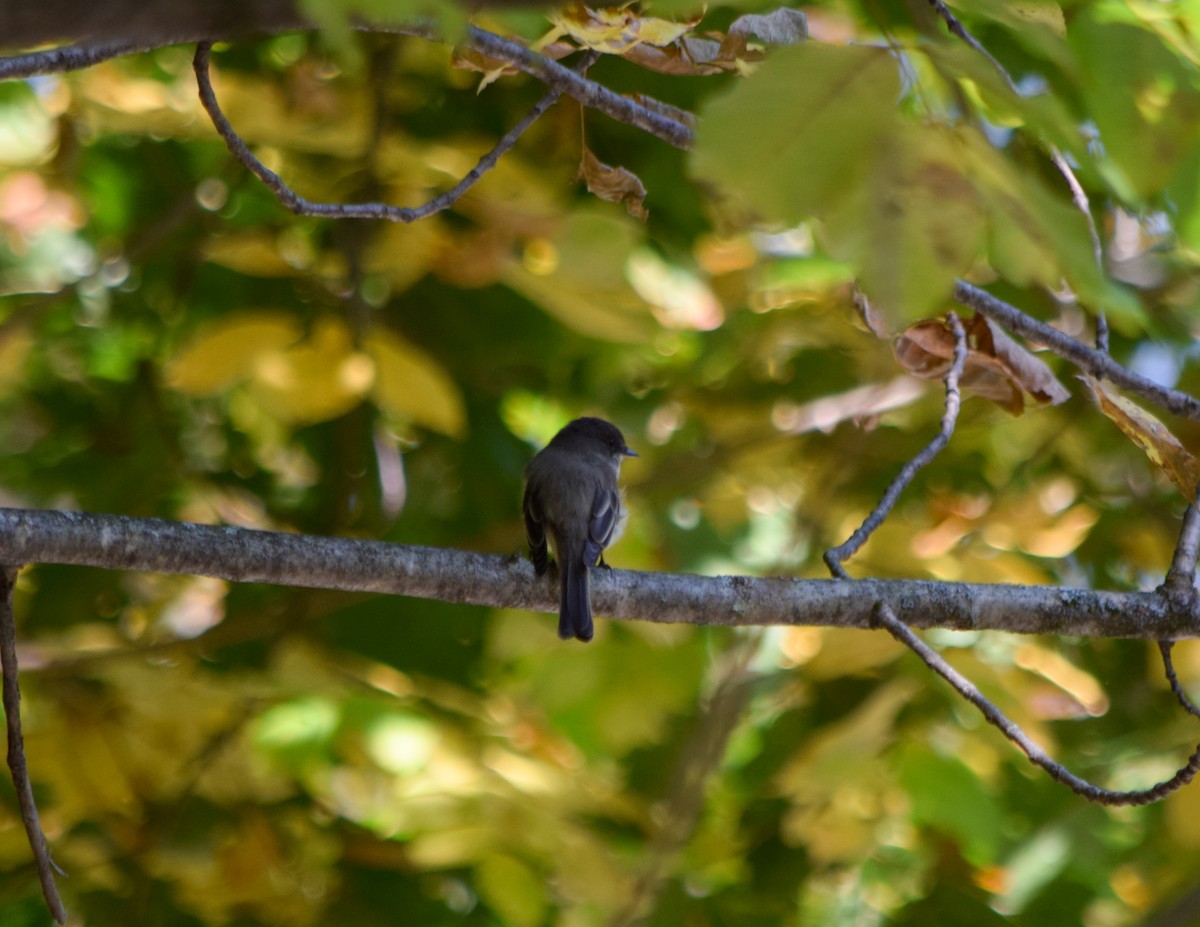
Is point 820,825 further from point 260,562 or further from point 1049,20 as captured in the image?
point 1049,20

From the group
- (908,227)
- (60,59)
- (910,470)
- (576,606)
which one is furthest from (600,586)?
(908,227)

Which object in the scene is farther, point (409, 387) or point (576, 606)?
point (409, 387)

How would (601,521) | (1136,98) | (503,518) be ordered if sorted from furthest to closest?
(503,518)
(601,521)
(1136,98)

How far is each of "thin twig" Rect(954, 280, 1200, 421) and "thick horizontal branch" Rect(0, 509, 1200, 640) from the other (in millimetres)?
449

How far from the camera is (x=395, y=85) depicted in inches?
163

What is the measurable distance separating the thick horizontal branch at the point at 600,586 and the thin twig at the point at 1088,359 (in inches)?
17.7

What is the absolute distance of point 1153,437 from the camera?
240 cm

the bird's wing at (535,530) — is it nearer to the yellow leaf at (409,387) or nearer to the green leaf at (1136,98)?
the yellow leaf at (409,387)

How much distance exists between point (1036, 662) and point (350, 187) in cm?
265

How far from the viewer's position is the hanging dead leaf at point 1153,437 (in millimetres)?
2414

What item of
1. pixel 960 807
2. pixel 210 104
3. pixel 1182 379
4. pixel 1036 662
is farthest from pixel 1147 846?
pixel 210 104

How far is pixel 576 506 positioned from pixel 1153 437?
1.78 metres

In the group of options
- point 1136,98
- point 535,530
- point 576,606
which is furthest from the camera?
point 535,530

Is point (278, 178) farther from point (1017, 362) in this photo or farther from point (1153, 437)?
point (1153, 437)
